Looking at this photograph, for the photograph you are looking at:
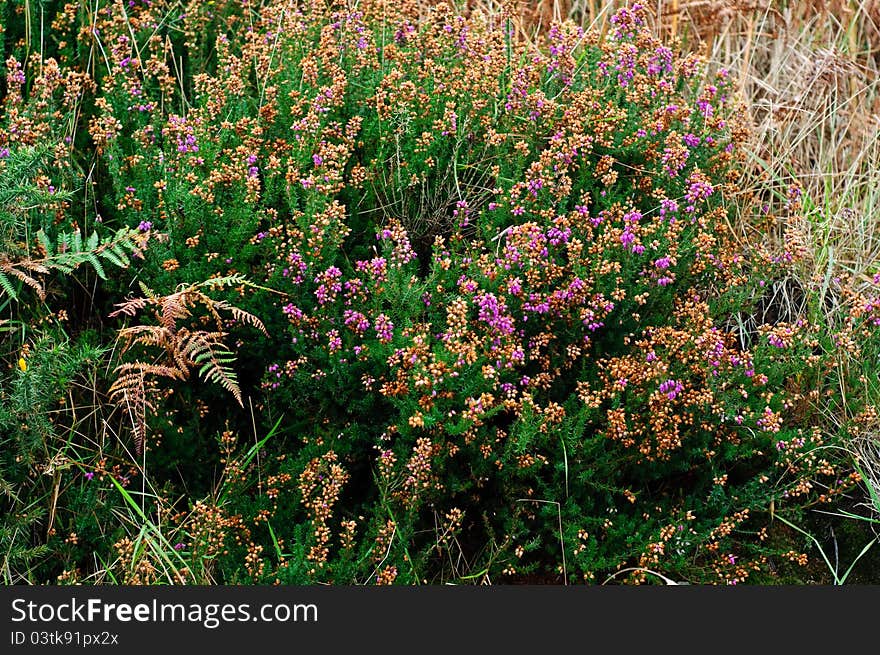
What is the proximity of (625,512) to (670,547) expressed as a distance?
26cm

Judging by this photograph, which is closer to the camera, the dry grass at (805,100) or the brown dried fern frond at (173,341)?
the brown dried fern frond at (173,341)

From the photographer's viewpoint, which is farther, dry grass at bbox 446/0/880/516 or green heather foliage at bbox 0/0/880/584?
dry grass at bbox 446/0/880/516

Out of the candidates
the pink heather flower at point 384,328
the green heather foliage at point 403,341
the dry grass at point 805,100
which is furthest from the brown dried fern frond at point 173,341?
the dry grass at point 805,100

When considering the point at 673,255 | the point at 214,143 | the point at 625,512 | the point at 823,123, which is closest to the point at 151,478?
the point at 214,143

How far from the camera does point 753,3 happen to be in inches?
196

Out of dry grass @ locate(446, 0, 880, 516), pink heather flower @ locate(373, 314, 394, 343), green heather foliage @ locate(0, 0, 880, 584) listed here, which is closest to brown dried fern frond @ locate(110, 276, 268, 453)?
green heather foliage @ locate(0, 0, 880, 584)

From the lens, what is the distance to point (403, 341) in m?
3.14

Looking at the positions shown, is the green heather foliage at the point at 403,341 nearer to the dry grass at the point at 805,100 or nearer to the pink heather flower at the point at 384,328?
the pink heather flower at the point at 384,328

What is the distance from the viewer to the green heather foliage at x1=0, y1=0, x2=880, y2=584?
3.03 m

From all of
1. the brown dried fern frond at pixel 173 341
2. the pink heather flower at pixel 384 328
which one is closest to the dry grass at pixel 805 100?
the pink heather flower at pixel 384 328

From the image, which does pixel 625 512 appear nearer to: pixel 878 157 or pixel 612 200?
pixel 612 200

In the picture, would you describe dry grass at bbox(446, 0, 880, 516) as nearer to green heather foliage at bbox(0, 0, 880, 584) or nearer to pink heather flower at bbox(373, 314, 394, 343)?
green heather foliage at bbox(0, 0, 880, 584)

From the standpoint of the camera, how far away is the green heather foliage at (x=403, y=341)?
3.03 meters

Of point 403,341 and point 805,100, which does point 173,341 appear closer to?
point 403,341
